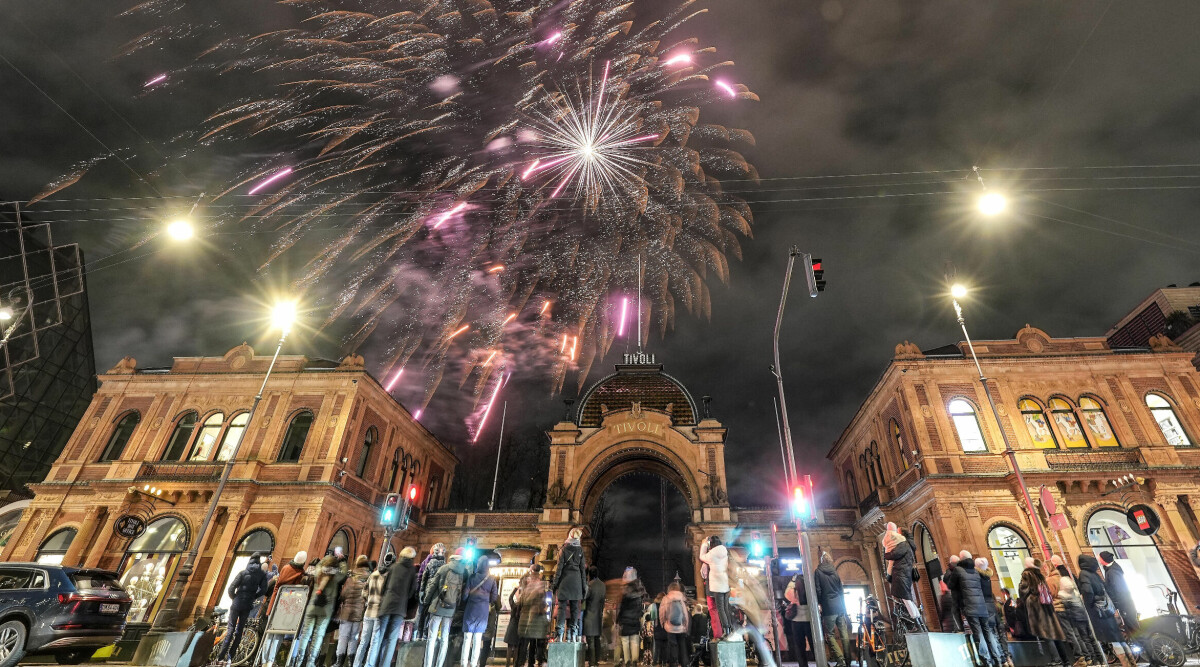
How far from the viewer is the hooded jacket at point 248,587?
9820 mm

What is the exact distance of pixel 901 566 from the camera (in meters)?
10.1

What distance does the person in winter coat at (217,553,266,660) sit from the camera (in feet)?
31.8

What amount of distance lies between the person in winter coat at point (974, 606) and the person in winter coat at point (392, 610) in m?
9.72

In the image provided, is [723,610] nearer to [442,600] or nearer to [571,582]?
[571,582]

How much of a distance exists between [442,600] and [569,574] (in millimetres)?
2174

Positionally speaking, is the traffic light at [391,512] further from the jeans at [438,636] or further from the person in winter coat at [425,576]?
the jeans at [438,636]

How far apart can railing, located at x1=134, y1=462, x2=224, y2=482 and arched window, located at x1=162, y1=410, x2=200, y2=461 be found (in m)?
0.61

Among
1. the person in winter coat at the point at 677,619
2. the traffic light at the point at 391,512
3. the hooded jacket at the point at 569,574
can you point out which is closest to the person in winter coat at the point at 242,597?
the traffic light at the point at 391,512

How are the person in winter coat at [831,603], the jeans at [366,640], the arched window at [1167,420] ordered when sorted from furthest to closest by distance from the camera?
the arched window at [1167,420], the person in winter coat at [831,603], the jeans at [366,640]

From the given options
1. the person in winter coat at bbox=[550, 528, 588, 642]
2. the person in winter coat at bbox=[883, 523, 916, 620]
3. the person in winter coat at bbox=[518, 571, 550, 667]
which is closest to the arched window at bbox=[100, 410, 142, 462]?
the person in winter coat at bbox=[518, 571, 550, 667]

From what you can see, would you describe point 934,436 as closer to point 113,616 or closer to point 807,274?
point 807,274

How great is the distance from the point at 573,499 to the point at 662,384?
849 cm

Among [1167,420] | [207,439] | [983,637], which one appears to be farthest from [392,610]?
[1167,420]

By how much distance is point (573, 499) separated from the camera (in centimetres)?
2748
